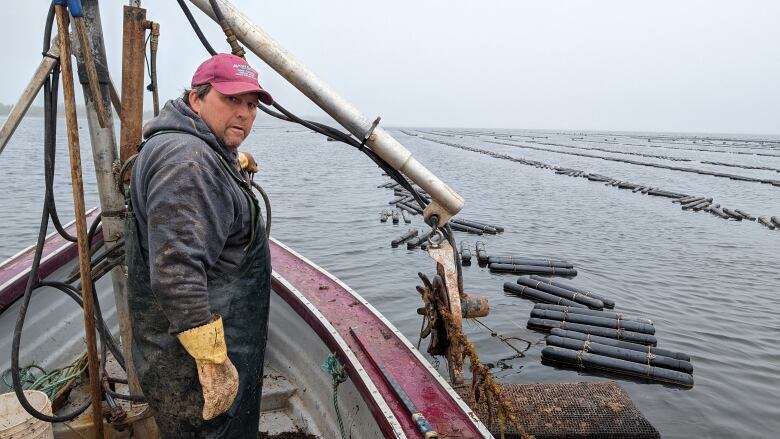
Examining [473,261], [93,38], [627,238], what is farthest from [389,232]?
[93,38]

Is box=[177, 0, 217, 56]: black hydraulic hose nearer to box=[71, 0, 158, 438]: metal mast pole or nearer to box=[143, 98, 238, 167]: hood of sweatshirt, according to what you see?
box=[71, 0, 158, 438]: metal mast pole

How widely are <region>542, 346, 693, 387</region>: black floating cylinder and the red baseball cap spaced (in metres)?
8.47

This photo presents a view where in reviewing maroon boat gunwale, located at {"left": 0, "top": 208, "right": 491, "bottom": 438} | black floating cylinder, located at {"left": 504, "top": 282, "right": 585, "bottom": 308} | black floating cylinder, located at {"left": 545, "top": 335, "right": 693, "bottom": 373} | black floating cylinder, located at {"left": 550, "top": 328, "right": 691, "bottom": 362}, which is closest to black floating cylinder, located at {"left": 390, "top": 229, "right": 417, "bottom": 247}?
black floating cylinder, located at {"left": 504, "top": 282, "right": 585, "bottom": 308}

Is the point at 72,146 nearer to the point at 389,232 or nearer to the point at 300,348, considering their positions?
the point at 300,348

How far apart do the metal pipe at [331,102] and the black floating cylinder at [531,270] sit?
1068 cm

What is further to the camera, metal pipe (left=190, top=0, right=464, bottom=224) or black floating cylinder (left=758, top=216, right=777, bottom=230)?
black floating cylinder (left=758, top=216, right=777, bottom=230)

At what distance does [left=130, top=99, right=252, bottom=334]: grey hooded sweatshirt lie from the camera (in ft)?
7.38

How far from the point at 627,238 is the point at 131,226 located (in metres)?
20.7

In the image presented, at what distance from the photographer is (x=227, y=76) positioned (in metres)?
2.52

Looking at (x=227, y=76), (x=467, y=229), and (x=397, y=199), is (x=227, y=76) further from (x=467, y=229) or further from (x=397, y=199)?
(x=397, y=199)

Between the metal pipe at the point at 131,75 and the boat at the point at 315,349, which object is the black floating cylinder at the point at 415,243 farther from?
the metal pipe at the point at 131,75

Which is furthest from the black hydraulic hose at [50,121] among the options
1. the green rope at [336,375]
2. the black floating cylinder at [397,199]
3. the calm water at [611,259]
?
the black floating cylinder at [397,199]

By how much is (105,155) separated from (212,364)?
1714 mm

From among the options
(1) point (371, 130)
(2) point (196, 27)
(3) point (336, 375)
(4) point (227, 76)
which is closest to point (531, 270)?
(3) point (336, 375)
